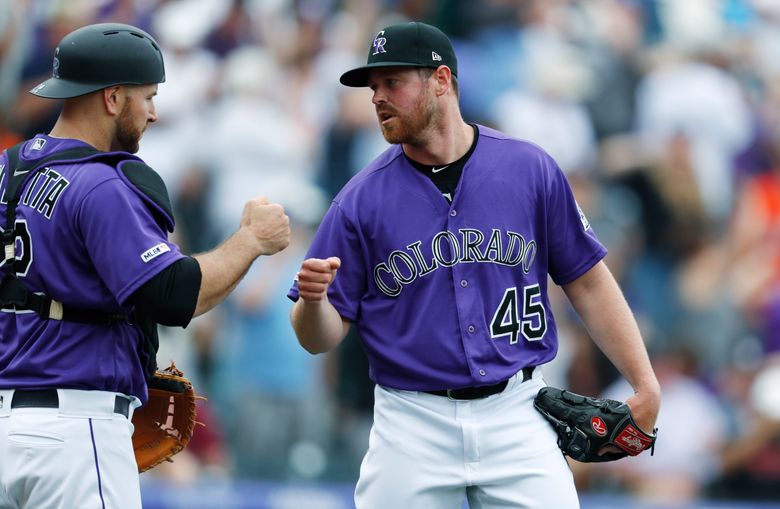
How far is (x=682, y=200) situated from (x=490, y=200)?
4.50 metres

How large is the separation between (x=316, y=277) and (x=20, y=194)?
0.95 m

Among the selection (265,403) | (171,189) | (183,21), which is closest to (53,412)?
(265,403)

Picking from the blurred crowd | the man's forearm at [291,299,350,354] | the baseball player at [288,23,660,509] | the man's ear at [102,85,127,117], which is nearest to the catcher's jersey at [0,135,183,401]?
the man's ear at [102,85,127,117]

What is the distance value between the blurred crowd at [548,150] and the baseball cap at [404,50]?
369 cm

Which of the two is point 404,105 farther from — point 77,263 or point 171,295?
point 77,263

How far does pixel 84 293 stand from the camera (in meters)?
3.65

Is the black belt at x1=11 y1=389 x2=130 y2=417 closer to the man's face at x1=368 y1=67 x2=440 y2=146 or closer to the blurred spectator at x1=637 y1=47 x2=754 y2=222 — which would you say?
the man's face at x1=368 y1=67 x2=440 y2=146

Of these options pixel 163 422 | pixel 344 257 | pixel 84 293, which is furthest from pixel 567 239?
pixel 84 293

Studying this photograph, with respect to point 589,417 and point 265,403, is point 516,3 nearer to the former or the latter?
point 265,403

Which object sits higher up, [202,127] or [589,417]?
[202,127]

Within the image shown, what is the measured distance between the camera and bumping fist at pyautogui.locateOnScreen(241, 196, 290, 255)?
152 inches

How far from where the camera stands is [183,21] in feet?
28.7

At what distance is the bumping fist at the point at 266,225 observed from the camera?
3.86 metres

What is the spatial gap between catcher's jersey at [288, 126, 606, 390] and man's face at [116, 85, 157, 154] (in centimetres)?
75
